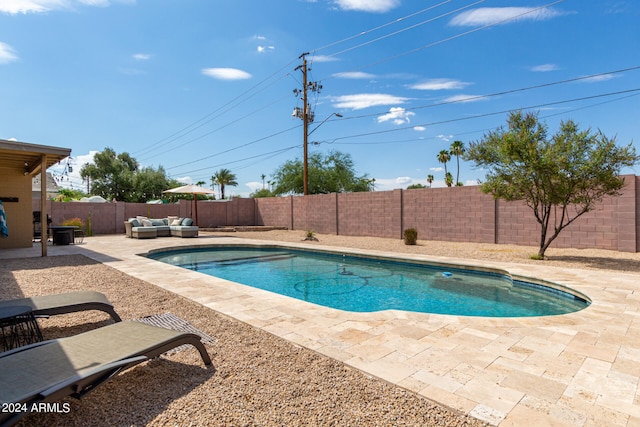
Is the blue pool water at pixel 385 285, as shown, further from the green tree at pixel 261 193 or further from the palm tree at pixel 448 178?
the palm tree at pixel 448 178

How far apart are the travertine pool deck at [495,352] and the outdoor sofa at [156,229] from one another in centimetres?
1001

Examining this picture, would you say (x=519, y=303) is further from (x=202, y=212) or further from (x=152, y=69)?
(x=152, y=69)

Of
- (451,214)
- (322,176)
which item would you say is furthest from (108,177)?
(451,214)

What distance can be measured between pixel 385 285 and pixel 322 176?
2138 cm

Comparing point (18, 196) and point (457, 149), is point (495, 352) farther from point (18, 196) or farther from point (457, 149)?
point (457, 149)

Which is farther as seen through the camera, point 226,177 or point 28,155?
point 226,177

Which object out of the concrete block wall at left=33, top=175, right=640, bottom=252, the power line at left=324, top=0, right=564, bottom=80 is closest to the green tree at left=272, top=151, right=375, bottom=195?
the concrete block wall at left=33, top=175, right=640, bottom=252

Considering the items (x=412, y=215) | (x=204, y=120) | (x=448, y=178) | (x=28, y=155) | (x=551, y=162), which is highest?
(x=204, y=120)

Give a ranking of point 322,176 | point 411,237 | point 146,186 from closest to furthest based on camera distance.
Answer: point 411,237 < point 322,176 < point 146,186

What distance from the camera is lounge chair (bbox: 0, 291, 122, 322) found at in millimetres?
3389

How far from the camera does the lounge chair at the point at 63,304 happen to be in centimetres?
339

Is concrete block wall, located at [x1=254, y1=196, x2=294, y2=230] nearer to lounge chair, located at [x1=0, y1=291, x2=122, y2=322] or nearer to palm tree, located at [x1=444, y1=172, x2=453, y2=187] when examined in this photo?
A: lounge chair, located at [x1=0, y1=291, x2=122, y2=322]

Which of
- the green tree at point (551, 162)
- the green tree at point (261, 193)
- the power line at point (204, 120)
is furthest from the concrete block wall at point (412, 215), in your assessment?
the green tree at point (261, 193)

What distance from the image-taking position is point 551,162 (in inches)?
309
